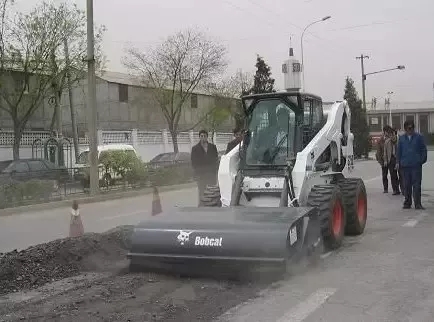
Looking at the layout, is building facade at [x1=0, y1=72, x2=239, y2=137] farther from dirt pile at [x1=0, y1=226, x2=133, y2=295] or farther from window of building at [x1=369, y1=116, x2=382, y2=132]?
window of building at [x1=369, y1=116, x2=382, y2=132]

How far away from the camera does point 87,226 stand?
12.8 m

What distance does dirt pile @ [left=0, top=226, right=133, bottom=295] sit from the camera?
Result: 7.23 meters

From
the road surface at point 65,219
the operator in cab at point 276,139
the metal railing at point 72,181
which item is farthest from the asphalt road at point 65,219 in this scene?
the operator in cab at point 276,139

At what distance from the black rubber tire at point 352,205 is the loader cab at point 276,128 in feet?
4.34

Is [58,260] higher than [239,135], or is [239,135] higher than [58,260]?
[239,135]

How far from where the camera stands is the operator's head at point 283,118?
29.8ft

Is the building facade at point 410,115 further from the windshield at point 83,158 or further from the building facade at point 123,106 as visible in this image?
the windshield at point 83,158

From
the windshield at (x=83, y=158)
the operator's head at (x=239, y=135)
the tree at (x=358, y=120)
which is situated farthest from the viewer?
the tree at (x=358, y=120)

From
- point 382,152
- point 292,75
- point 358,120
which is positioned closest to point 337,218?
point 292,75

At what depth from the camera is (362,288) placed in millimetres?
6535

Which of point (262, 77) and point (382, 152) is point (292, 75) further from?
point (262, 77)

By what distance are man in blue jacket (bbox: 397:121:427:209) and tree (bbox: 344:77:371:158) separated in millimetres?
35035

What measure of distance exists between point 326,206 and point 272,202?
2.70 ft

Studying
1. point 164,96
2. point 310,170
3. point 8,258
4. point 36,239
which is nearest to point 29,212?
point 36,239
